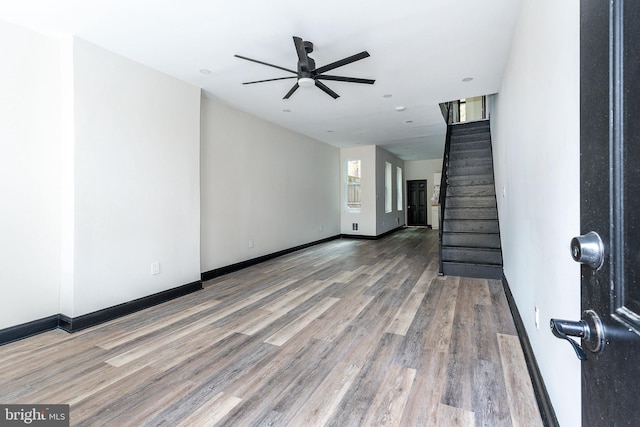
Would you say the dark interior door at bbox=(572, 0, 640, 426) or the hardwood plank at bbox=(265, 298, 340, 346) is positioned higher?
the dark interior door at bbox=(572, 0, 640, 426)

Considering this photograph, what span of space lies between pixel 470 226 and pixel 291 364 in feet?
12.8

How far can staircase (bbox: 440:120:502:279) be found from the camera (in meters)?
4.44

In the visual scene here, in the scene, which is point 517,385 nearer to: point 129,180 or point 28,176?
point 129,180

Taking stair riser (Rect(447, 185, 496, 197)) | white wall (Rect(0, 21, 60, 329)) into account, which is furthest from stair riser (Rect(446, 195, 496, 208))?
white wall (Rect(0, 21, 60, 329))

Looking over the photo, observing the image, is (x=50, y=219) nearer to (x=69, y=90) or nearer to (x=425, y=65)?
(x=69, y=90)

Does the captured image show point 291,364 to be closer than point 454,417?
No

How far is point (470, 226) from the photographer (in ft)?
16.1

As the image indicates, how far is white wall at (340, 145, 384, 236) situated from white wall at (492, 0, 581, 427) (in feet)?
19.3

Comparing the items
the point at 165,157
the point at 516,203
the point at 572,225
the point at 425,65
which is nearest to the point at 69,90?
the point at 165,157

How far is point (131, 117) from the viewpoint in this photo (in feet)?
10.7

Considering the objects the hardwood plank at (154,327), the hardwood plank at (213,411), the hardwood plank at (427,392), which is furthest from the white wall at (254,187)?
the hardwood plank at (427,392)

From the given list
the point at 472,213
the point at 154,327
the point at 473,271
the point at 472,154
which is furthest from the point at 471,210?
the point at 154,327

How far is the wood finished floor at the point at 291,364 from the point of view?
1.71m

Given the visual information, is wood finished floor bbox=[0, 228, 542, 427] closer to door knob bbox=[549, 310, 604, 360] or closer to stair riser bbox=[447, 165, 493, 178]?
door knob bbox=[549, 310, 604, 360]
